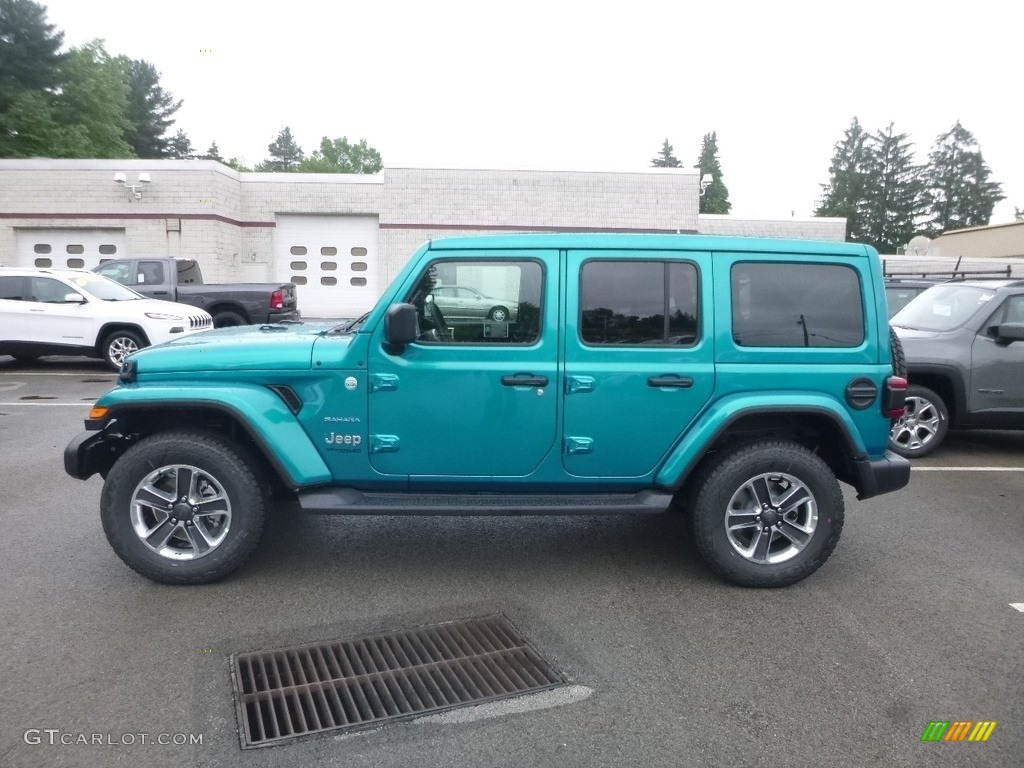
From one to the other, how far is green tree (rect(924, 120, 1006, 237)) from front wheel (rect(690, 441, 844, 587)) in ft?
236

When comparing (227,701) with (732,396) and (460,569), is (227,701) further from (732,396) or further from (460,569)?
(732,396)

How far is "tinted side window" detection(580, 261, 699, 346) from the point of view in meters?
4.80

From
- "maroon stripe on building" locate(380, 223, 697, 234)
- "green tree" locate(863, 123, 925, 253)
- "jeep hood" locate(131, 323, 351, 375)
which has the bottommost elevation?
"jeep hood" locate(131, 323, 351, 375)

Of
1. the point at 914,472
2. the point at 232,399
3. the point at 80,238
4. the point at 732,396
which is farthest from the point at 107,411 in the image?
the point at 80,238

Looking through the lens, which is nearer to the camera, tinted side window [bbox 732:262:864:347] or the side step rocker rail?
the side step rocker rail

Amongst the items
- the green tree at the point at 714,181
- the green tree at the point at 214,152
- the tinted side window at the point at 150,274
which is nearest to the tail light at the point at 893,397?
the tinted side window at the point at 150,274

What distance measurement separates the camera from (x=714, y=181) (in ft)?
251

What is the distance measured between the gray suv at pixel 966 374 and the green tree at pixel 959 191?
67.5 meters

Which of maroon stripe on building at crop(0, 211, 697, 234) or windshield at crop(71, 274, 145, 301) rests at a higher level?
maroon stripe on building at crop(0, 211, 697, 234)

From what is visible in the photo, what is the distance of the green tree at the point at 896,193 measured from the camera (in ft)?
224

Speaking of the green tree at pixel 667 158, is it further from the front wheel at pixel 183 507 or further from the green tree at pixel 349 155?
the front wheel at pixel 183 507

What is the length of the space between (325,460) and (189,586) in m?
1.01

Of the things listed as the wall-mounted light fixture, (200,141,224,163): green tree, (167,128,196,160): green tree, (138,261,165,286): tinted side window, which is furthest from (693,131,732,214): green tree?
(138,261,165,286): tinted side window
